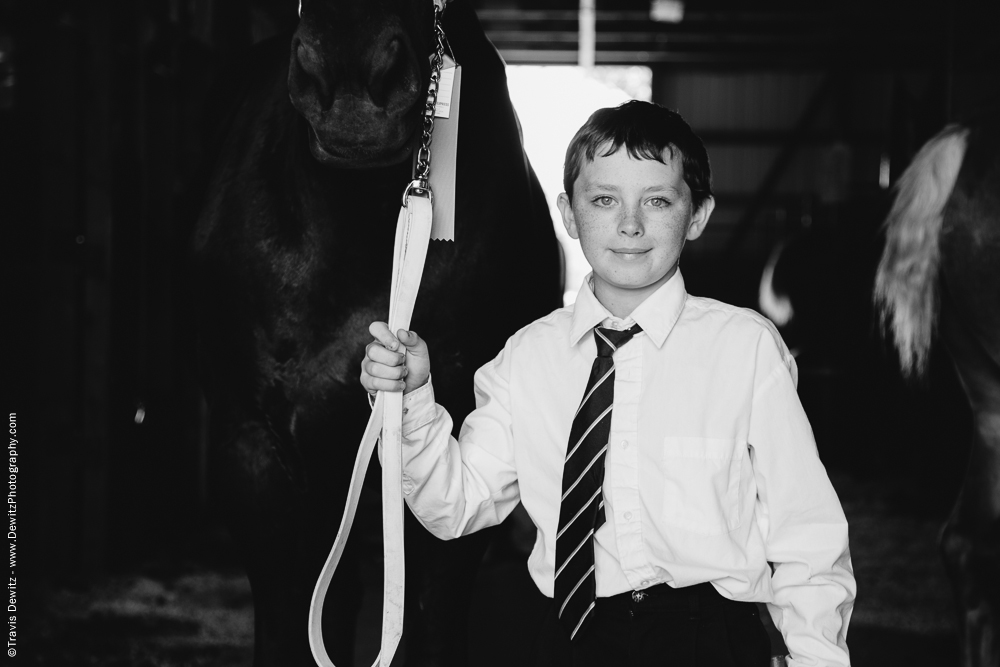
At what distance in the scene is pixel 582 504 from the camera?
4.50 ft

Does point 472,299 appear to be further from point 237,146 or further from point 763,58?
point 763,58

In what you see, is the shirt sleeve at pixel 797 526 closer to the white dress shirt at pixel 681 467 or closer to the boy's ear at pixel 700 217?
the white dress shirt at pixel 681 467

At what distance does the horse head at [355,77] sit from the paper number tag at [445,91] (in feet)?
0.36

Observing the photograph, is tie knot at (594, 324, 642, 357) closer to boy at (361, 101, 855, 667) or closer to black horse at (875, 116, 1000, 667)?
boy at (361, 101, 855, 667)

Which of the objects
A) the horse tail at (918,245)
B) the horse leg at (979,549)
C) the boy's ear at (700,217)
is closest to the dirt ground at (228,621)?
the horse leg at (979,549)

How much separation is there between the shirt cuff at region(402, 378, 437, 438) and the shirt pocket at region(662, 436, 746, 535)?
13.9 inches

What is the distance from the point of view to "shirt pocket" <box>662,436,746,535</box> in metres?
1.35

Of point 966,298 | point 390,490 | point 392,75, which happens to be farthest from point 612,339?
point 966,298

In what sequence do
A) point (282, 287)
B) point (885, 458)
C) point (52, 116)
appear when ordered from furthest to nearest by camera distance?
1. point (885, 458)
2. point (52, 116)
3. point (282, 287)

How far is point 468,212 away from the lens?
184cm

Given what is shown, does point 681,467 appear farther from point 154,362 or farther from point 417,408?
point 154,362

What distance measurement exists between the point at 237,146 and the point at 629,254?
3.17 ft

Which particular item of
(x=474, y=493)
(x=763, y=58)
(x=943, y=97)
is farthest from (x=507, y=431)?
(x=763, y=58)

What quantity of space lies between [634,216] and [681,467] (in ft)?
1.23
